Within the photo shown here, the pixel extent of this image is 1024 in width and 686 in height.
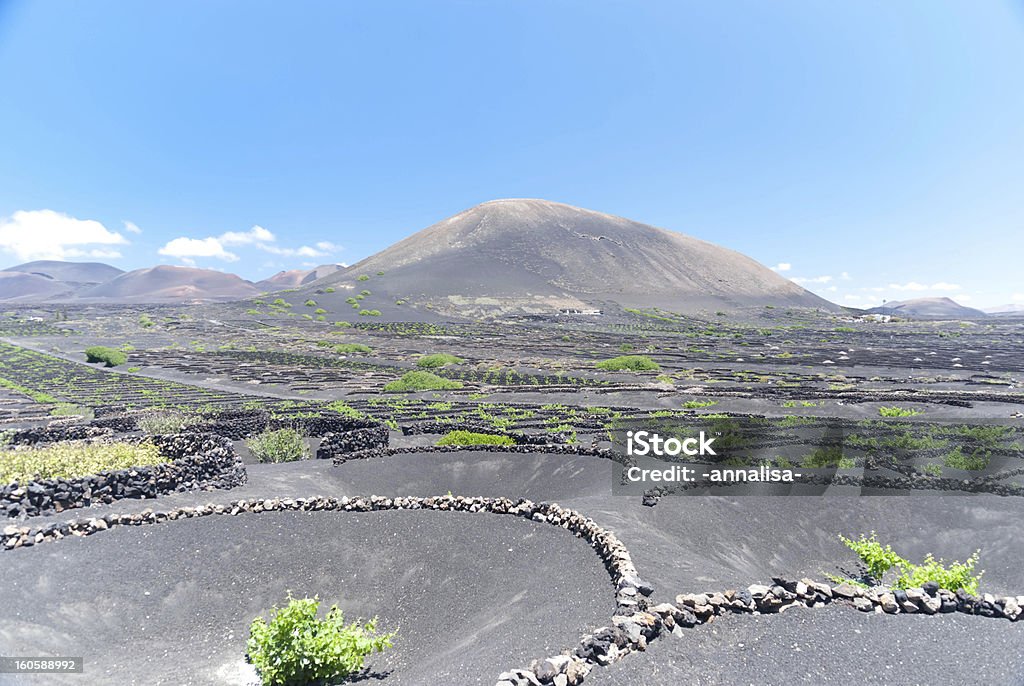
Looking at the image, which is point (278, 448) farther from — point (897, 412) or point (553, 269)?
point (553, 269)

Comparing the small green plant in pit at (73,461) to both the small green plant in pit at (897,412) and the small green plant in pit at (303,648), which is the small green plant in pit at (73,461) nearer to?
the small green plant in pit at (303,648)

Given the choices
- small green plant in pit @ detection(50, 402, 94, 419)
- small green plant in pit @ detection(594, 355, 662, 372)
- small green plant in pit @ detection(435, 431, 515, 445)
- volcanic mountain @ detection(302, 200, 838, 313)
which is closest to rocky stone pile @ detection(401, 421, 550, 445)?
small green plant in pit @ detection(435, 431, 515, 445)

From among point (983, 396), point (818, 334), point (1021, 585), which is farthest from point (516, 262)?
point (1021, 585)

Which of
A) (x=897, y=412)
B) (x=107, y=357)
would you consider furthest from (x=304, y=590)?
(x=107, y=357)

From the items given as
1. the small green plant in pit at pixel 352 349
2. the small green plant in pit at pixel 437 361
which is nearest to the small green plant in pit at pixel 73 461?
the small green plant in pit at pixel 437 361

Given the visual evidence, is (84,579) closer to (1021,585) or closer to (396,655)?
(396,655)

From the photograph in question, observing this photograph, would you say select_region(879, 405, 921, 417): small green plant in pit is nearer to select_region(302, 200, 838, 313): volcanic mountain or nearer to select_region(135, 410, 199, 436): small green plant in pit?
select_region(135, 410, 199, 436): small green plant in pit
